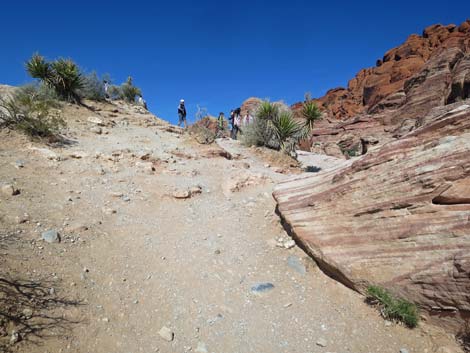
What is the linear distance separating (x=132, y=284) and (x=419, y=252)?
3.67 m

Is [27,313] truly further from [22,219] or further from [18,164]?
[18,164]

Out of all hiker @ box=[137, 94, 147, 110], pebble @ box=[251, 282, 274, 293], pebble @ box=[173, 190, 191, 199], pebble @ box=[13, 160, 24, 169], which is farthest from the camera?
hiker @ box=[137, 94, 147, 110]

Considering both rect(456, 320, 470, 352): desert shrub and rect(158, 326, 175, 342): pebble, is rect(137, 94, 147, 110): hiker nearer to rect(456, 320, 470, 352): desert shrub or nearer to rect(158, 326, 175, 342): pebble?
rect(158, 326, 175, 342): pebble

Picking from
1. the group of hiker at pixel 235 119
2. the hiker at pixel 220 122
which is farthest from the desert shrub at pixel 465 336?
the hiker at pixel 220 122

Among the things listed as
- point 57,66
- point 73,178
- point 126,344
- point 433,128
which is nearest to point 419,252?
point 433,128

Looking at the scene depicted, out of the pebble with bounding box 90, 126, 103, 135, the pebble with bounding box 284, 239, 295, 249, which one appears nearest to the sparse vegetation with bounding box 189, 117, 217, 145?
the pebble with bounding box 90, 126, 103, 135

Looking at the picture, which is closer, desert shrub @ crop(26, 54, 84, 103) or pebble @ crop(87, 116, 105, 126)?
pebble @ crop(87, 116, 105, 126)

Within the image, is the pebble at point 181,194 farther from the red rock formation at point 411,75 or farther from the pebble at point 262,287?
the red rock formation at point 411,75

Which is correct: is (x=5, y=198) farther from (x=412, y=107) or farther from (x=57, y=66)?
(x=412, y=107)

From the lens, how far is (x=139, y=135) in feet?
37.8

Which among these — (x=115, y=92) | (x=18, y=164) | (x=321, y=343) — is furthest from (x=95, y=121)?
(x=115, y=92)

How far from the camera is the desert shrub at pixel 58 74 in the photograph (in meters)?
13.2

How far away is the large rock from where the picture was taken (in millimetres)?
2742

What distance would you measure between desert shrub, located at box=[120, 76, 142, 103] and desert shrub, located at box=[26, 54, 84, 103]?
35.2 feet
